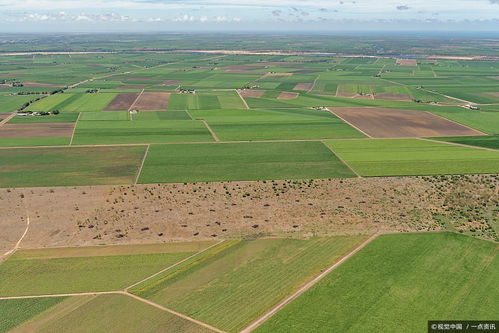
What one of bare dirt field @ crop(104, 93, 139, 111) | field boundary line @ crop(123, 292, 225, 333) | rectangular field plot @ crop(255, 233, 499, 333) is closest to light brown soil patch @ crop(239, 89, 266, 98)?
bare dirt field @ crop(104, 93, 139, 111)

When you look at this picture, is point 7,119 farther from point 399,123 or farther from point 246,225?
point 399,123

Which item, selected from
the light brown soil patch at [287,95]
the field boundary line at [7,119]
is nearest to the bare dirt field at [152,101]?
the field boundary line at [7,119]

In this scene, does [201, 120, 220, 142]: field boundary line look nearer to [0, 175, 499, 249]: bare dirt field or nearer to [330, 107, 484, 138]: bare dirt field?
[0, 175, 499, 249]: bare dirt field

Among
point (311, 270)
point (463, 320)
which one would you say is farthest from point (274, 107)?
point (463, 320)

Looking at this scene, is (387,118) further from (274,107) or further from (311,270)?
(311,270)

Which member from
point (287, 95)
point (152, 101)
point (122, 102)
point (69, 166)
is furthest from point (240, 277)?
point (287, 95)

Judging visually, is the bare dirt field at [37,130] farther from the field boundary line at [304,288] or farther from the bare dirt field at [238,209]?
the field boundary line at [304,288]

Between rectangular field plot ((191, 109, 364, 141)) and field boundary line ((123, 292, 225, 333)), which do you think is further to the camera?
rectangular field plot ((191, 109, 364, 141))
